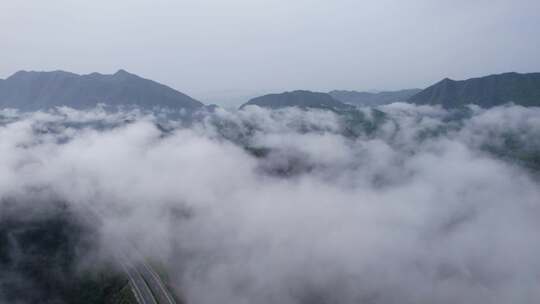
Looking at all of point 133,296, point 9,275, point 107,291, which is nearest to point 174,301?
point 133,296

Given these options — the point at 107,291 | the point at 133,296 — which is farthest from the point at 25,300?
the point at 133,296

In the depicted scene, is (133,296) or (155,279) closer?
(133,296)

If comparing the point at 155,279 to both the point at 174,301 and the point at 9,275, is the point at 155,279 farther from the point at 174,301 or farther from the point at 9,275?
the point at 9,275

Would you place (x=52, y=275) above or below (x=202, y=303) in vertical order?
above

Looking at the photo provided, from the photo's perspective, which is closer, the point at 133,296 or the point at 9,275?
the point at 133,296

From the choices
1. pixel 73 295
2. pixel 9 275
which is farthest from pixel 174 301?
pixel 9 275

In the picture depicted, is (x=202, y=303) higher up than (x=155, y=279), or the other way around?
(x=155, y=279)

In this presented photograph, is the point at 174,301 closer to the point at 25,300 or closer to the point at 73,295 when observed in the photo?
the point at 73,295

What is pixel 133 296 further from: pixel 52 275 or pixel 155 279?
pixel 52 275
